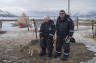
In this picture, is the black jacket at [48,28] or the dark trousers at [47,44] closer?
the black jacket at [48,28]

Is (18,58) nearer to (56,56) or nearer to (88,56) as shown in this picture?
(56,56)

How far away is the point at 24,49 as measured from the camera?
419 inches

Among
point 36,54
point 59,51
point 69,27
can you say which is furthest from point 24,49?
point 69,27

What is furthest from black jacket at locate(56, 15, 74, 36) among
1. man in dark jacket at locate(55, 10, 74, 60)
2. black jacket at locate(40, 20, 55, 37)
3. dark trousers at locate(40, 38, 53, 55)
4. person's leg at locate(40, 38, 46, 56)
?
person's leg at locate(40, 38, 46, 56)

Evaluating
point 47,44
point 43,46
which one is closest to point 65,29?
point 47,44

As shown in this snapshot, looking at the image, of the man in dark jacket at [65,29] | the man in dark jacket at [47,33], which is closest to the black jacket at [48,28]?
the man in dark jacket at [47,33]

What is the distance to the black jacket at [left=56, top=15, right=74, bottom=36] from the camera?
8584 mm

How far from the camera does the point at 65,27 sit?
8711 millimetres

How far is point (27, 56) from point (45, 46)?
2.56ft

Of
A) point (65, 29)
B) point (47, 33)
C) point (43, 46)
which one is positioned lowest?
point (43, 46)

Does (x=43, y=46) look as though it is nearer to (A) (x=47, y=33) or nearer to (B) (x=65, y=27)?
(A) (x=47, y=33)

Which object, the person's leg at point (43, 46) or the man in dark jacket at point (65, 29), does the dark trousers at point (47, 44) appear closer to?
the person's leg at point (43, 46)

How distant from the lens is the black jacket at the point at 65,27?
8.58 meters

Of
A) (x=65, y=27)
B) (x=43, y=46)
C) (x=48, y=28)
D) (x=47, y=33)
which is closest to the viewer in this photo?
(x=65, y=27)
